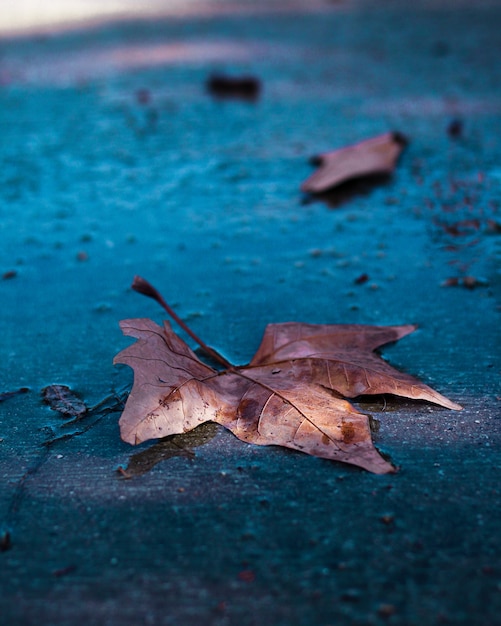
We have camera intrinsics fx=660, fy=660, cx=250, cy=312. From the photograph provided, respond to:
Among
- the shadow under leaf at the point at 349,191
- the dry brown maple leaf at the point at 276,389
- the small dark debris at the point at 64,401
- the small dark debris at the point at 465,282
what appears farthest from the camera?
the shadow under leaf at the point at 349,191

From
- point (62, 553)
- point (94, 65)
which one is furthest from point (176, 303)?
point (94, 65)

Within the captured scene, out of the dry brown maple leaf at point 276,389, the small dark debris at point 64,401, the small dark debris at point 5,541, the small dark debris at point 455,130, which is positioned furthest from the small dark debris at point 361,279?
the small dark debris at point 455,130

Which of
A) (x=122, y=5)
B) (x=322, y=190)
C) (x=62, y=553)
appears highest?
(x=122, y=5)

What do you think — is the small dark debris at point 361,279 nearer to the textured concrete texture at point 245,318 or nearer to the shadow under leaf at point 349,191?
the textured concrete texture at point 245,318

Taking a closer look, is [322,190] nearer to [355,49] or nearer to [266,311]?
[266,311]

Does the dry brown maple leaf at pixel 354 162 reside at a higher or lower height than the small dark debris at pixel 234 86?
lower

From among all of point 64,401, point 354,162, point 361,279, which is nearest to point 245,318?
point 361,279

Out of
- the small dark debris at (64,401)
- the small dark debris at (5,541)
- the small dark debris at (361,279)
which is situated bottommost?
the small dark debris at (5,541)
